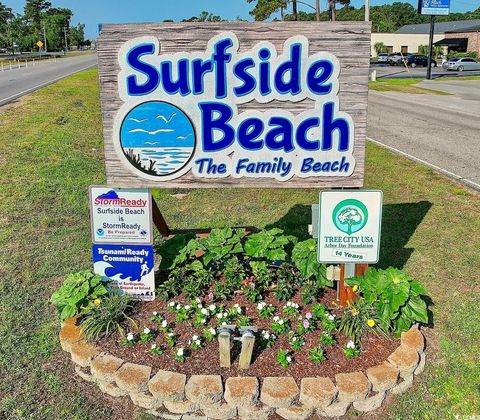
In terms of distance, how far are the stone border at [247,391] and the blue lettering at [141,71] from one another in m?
1.94

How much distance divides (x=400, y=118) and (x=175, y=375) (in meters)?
13.8

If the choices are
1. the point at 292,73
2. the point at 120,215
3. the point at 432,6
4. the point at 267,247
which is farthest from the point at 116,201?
the point at 432,6

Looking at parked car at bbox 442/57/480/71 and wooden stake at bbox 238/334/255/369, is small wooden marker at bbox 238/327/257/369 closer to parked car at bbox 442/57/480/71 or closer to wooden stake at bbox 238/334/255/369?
wooden stake at bbox 238/334/255/369

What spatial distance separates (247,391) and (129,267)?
156 centimetres

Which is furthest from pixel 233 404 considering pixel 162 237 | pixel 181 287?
pixel 162 237

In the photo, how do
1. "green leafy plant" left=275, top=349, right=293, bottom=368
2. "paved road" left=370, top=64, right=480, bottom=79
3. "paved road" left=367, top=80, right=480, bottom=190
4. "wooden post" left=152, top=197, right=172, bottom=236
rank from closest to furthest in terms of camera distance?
"green leafy plant" left=275, top=349, right=293, bottom=368, "wooden post" left=152, top=197, right=172, bottom=236, "paved road" left=367, top=80, right=480, bottom=190, "paved road" left=370, top=64, right=480, bottom=79

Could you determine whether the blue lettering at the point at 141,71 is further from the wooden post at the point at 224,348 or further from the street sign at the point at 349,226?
the wooden post at the point at 224,348

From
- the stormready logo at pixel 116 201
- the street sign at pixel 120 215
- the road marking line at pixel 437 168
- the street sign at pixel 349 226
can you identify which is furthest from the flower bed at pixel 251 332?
the road marking line at pixel 437 168

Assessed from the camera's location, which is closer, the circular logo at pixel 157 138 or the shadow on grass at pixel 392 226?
the circular logo at pixel 157 138

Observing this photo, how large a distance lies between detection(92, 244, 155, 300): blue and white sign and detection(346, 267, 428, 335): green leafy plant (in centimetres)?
172

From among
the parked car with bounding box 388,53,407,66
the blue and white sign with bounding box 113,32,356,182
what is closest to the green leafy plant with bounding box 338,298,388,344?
the blue and white sign with bounding box 113,32,356,182

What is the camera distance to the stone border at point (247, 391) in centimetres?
308

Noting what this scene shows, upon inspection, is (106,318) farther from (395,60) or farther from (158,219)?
(395,60)

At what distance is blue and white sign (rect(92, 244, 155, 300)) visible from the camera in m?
4.10
